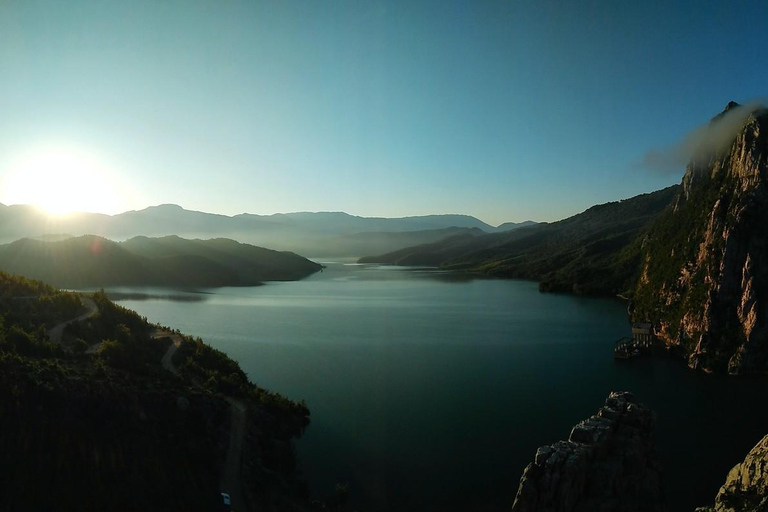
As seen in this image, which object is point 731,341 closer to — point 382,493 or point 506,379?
point 506,379

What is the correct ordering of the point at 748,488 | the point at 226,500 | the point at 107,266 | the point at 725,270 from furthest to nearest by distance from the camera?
the point at 107,266, the point at 725,270, the point at 226,500, the point at 748,488

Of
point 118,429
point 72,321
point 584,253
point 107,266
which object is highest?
point 584,253

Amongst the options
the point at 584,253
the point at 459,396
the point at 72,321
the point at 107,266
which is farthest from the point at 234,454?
the point at 584,253

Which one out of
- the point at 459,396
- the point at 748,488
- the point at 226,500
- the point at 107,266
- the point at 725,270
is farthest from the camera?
the point at 107,266

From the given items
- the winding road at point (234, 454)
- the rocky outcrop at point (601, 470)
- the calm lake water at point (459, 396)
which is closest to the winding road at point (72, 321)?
the winding road at point (234, 454)

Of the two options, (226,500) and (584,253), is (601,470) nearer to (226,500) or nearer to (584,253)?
(226,500)

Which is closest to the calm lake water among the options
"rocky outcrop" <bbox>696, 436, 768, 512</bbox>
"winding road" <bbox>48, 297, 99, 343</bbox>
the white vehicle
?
the white vehicle

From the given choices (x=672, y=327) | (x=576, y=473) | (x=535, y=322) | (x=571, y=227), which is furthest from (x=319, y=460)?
(x=571, y=227)

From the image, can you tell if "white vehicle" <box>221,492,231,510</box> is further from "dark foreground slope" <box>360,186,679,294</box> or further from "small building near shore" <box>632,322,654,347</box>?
"dark foreground slope" <box>360,186,679,294</box>

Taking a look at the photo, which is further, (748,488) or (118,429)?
(118,429)
